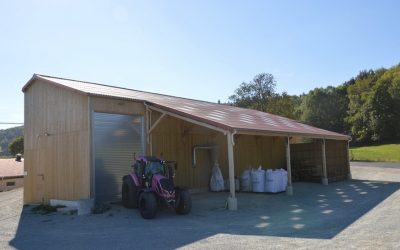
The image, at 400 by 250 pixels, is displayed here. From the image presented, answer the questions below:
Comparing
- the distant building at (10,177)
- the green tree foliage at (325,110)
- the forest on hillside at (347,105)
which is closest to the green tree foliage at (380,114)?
the forest on hillside at (347,105)

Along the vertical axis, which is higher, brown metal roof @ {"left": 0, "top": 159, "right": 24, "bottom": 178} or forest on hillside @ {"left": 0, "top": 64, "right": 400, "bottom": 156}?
forest on hillside @ {"left": 0, "top": 64, "right": 400, "bottom": 156}

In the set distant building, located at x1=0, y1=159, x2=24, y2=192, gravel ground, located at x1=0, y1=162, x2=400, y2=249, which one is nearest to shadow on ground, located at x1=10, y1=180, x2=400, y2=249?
gravel ground, located at x1=0, y1=162, x2=400, y2=249

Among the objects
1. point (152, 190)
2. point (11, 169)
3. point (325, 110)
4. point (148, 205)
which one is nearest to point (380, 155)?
point (325, 110)

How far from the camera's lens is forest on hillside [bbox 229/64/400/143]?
180 ft

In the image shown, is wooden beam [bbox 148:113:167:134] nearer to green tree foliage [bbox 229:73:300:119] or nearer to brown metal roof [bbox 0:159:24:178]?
brown metal roof [bbox 0:159:24:178]

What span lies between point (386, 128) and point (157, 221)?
51.2m

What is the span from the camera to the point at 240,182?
60.8 ft

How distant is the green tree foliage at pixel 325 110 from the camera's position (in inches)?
2443

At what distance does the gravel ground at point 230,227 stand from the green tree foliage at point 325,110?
48285mm

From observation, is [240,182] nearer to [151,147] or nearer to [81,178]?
[151,147]

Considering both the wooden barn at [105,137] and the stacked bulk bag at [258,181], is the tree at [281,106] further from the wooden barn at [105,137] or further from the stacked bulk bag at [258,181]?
the stacked bulk bag at [258,181]

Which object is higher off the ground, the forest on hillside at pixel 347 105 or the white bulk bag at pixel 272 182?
the forest on hillside at pixel 347 105

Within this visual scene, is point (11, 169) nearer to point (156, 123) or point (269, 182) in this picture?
point (156, 123)

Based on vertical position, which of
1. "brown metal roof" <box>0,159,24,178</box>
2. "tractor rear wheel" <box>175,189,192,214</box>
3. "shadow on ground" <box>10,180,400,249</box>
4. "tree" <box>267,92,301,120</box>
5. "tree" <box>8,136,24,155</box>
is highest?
"tree" <box>267,92,301,120</box>
